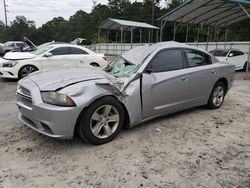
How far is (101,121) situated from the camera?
3.69m

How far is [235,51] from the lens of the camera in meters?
13.6

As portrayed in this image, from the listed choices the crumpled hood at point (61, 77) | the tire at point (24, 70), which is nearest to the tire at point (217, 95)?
the crumpled hood at point (61, 77)

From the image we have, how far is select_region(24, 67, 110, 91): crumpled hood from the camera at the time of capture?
3.53m

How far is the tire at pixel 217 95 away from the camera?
5.53 m

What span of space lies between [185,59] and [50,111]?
9.30ft

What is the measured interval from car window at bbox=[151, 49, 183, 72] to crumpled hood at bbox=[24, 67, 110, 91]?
1.00 metres

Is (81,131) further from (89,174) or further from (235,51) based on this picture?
(235,51)

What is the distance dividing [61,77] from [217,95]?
360 centimetres

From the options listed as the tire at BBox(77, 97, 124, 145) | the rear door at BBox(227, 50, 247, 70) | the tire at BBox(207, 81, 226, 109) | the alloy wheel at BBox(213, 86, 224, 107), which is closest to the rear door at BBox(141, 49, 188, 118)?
the tire at BBox(77, 97, 124, 145)

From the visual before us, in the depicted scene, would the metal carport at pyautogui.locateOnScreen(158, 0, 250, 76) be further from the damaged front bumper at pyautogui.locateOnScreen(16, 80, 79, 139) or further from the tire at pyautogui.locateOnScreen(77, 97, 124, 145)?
the damaged front bumper at pyautogui.locateOnScreen(16, 80, 79, 139)

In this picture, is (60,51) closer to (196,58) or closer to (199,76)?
(196,58)

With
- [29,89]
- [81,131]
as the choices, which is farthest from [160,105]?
[29,89]

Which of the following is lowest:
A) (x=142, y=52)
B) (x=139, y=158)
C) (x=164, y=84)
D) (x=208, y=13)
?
(x=139, y=158)

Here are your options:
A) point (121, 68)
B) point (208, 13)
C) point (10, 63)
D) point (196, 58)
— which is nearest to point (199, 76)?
point (196, 58)
